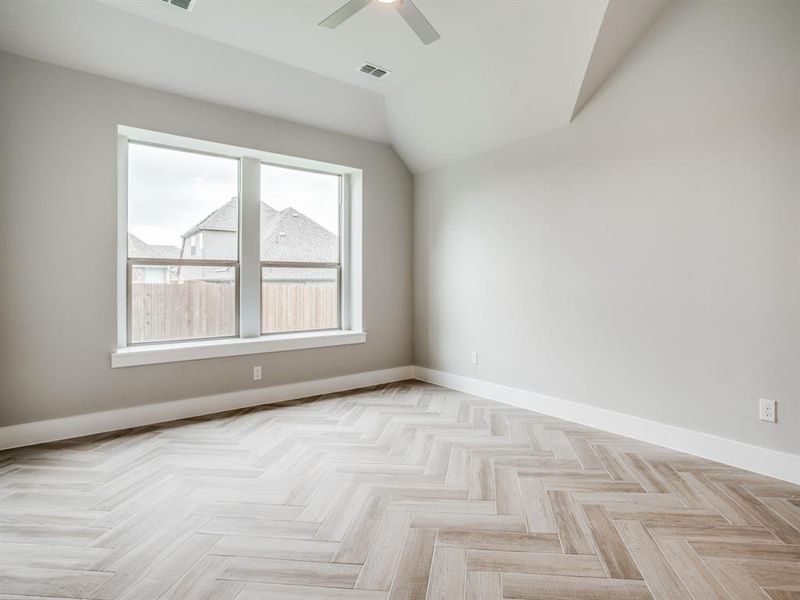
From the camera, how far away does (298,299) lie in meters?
4.64

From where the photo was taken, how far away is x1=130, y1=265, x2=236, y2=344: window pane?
367cm

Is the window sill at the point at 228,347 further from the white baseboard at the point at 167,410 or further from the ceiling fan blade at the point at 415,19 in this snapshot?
the ceiling fan blade at the point at 415,19

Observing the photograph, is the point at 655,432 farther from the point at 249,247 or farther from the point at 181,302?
the point at 181,302

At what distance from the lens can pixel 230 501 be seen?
89.4 inches

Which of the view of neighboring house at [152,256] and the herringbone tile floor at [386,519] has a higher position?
the view of neighboring house at [152,256]

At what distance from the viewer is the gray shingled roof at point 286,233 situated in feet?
13.5

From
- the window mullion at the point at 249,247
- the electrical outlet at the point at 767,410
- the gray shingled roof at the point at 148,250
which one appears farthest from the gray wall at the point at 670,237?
the gray shingled roof at the point at 148,250

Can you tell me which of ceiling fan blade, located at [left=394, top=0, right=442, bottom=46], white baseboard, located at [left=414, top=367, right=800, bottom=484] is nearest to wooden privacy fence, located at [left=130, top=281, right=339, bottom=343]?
white baseboard, located at [left=414, top=367, right=800, bottom=484]

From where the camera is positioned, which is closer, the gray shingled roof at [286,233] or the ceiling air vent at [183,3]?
the ceiling air vent at [183,3]

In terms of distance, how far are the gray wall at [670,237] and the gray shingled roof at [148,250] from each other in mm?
2933

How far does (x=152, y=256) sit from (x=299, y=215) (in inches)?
59.0

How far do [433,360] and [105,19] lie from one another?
162 inches

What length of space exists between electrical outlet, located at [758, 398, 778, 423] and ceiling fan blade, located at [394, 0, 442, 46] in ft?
9.67

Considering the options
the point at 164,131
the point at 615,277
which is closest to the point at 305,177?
the point at 164,131
